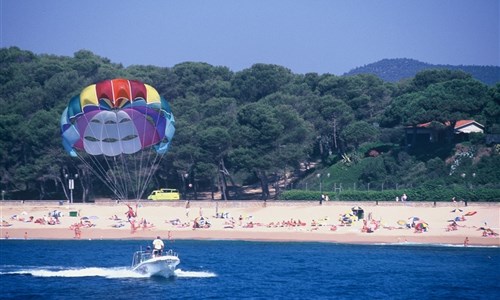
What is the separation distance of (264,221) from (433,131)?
21023 millimetres

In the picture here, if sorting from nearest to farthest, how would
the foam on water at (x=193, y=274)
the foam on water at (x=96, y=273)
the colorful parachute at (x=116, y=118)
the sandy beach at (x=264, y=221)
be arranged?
the foam on water at (x=96, y=273) → the foam on water at (x=193, y=274) → the colorful parachute at (x=116, y=118) → the sandy beach at (x=264, y=221)

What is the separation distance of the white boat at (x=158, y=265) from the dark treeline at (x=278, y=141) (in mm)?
32570

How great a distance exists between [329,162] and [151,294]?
47803mm

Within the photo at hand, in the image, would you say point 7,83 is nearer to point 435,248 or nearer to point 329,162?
point 329,162

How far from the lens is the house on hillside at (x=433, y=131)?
81500 millimetres

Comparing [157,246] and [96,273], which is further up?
[157,246]

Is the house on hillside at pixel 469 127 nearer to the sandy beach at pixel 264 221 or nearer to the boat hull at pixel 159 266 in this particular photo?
the sandy beach at pixel 264 221

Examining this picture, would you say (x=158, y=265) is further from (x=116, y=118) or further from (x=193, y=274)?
(x=116, y=118)

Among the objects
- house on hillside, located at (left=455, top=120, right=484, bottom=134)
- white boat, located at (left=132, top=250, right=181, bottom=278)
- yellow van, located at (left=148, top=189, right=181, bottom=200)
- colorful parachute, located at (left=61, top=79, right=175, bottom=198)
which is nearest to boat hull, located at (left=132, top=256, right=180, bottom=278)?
white boat, located at (left=132, top=250, right=181, bottom=278)

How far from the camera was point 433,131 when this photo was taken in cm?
8406

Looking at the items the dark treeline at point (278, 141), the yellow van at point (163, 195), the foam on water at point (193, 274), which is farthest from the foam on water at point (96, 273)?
the dark treeline at point (278, 141)

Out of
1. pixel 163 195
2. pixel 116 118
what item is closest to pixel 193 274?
pixel 116 118

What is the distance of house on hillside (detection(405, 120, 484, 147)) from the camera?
81.5 metres

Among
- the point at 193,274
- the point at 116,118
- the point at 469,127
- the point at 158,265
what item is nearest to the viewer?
the point at 158,265
